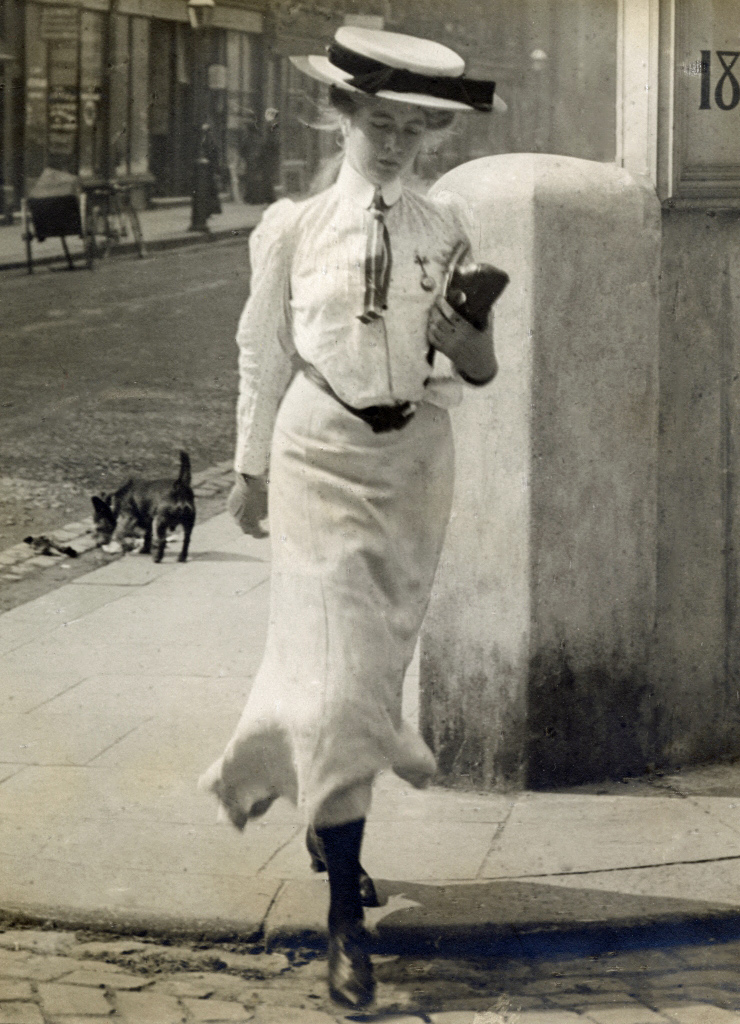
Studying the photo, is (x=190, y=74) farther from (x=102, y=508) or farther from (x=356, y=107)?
(x=102, y=508)

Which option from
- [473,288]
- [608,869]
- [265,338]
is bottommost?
[608,869]

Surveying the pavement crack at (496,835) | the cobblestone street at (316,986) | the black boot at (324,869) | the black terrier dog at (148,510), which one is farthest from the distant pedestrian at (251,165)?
the cobblestone street at (316,986)

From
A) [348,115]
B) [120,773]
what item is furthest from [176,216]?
[120,773]

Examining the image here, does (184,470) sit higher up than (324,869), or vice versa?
(184,470)

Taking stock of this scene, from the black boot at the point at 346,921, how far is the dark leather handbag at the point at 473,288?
1.27m

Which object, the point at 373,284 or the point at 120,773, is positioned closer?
the point at 373,284

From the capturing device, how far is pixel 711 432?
549 centimetres

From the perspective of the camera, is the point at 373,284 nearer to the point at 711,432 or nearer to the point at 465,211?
the point at 465,211

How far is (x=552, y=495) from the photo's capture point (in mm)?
5148

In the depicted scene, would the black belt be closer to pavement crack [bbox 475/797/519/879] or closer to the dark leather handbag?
the dark leather handbag

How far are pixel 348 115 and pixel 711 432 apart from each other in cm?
182

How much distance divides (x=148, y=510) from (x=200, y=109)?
133 centimetres

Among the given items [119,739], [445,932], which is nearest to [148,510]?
[119,739]

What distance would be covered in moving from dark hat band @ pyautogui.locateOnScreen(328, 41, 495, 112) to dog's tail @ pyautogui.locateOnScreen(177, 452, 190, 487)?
149 centimetres
